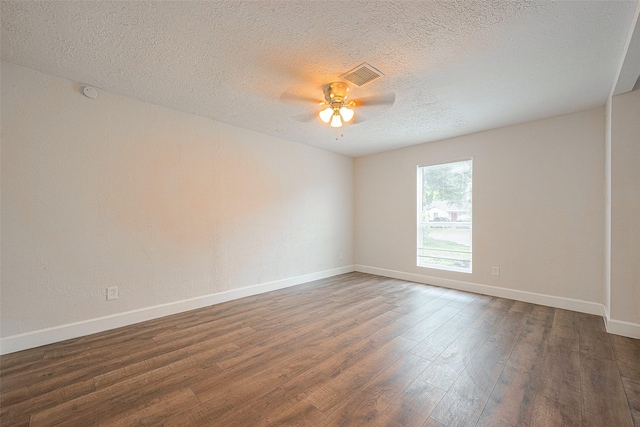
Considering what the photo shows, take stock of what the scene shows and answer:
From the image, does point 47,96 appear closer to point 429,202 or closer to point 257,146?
point 257,146

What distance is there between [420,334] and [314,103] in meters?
2.80

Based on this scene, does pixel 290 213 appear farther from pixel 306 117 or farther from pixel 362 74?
pixel 362 74

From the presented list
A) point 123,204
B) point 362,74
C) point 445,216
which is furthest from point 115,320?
point 445,216

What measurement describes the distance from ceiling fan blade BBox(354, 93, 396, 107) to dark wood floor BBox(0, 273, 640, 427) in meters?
2.53

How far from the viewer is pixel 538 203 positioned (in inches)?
138

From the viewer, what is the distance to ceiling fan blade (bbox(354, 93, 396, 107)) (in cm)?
280

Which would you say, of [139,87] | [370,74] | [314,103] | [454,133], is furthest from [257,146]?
[454,133]

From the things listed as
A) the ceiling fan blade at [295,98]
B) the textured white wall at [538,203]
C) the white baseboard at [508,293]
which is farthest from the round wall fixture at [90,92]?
the white baseboard at [508,293]

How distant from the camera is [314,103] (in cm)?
300

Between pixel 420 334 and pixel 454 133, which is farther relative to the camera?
pixel 454 133

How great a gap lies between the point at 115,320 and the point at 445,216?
4946 mm

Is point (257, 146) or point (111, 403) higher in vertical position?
point (257, 146)

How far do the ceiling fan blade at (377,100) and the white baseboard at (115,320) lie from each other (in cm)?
302

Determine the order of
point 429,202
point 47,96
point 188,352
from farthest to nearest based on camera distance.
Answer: point 429,202 → point 47,96 → point 188,352
